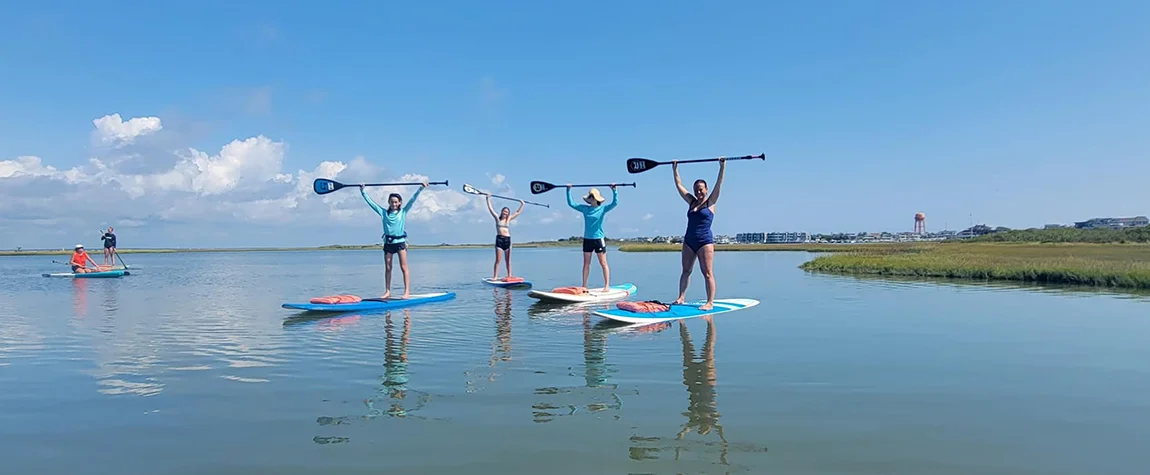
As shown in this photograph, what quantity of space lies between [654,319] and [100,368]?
329 inches

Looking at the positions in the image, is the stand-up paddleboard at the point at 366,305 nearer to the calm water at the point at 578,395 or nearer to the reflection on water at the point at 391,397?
the calm water at the point at 578,395

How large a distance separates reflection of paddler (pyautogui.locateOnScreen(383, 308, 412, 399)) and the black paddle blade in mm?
9002

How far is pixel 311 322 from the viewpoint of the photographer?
12844 mm

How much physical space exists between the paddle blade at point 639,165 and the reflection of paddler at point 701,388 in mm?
5347

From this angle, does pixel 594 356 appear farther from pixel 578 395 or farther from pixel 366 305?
pixel 366 305

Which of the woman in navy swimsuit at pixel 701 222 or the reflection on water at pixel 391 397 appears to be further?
the woman in navy swimsuit at pixel 701 222

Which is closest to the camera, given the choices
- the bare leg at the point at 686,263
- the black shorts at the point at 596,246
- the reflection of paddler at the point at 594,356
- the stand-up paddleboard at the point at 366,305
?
the reflection of paddler at the point at 594,356

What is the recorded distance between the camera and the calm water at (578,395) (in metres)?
4.97

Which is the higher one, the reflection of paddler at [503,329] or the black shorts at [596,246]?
the black shorts at [596,246]

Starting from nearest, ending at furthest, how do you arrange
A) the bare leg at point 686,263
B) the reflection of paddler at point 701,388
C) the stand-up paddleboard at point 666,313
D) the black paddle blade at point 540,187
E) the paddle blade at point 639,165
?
the reflection of paddler at point 701,388 < the stand-up paddleboard at point 666,313 < the bare leg at point 686,263 < the paddle blade at point 639,165 < the black paddle blade at point 540,187

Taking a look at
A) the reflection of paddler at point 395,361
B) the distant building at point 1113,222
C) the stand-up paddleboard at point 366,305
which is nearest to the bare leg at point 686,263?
the reflection of paddler at point 395,361

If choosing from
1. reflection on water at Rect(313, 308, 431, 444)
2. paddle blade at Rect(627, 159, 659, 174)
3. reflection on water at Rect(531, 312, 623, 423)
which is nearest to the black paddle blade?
paddle blade at Rect(627, 159, 659, 174)

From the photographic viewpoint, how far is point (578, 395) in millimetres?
6793

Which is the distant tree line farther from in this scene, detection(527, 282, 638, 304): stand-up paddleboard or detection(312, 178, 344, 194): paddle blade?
detection(312, 178, 344, 194): paddle blade
